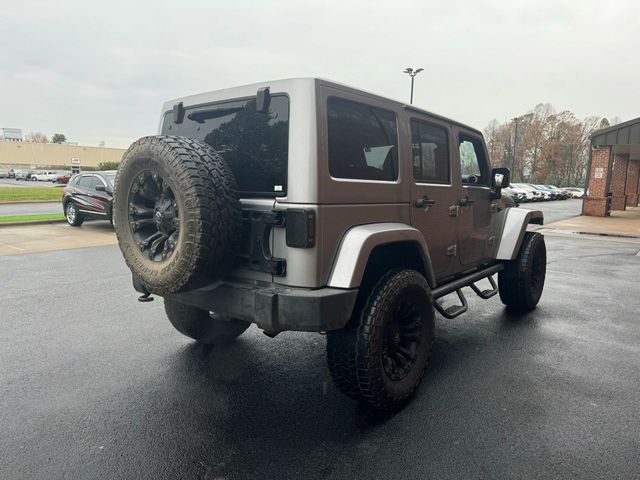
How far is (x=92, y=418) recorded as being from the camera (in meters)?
2.89

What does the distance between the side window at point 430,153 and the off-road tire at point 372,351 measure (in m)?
0.93

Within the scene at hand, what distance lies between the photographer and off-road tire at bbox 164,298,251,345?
3943mm

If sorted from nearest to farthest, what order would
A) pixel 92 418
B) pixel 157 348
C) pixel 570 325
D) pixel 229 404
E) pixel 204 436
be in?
pixel 204 436 < pixel 92 418 < pixel 229 404 < pixel 157 348 < pixel 570 325

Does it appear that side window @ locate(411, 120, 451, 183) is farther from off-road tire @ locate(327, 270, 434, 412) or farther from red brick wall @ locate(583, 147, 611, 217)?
red brick wall @ locate(583, 147, 611, 217)

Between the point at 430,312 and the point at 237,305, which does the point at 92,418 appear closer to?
the point at 237,305

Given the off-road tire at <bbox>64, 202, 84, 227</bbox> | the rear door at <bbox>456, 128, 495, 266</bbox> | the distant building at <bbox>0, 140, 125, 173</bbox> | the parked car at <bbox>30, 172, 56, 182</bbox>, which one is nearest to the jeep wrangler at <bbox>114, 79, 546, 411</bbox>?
the rear door at <bbox>456, 128, 495, 266</bbox>

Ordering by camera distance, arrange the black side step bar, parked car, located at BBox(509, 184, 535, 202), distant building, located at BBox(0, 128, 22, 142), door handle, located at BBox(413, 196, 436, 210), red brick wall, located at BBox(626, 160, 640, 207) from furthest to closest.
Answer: distant building, located at BBox(0, 128, 22, 142), parked car, located at BBox(509, 184, 535, 202), red brick wall, located at BBox(626, 160, 640, 207), the black side step bar, door handle, located at BBox(413, 196, 436, 210)

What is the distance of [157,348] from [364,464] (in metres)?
2.42

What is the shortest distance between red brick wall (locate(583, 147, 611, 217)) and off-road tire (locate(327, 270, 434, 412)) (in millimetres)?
21917

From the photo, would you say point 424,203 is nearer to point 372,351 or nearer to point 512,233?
point 372,351

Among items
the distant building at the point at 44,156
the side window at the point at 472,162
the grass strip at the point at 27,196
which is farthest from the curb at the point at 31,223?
the distant building at the point at 44,156

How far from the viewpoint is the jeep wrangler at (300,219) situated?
8.29ft

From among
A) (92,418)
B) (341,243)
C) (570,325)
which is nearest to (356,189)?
(341,243)

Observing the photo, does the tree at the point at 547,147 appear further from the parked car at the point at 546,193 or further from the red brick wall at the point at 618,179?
the red brick wall at the point at 618,179
